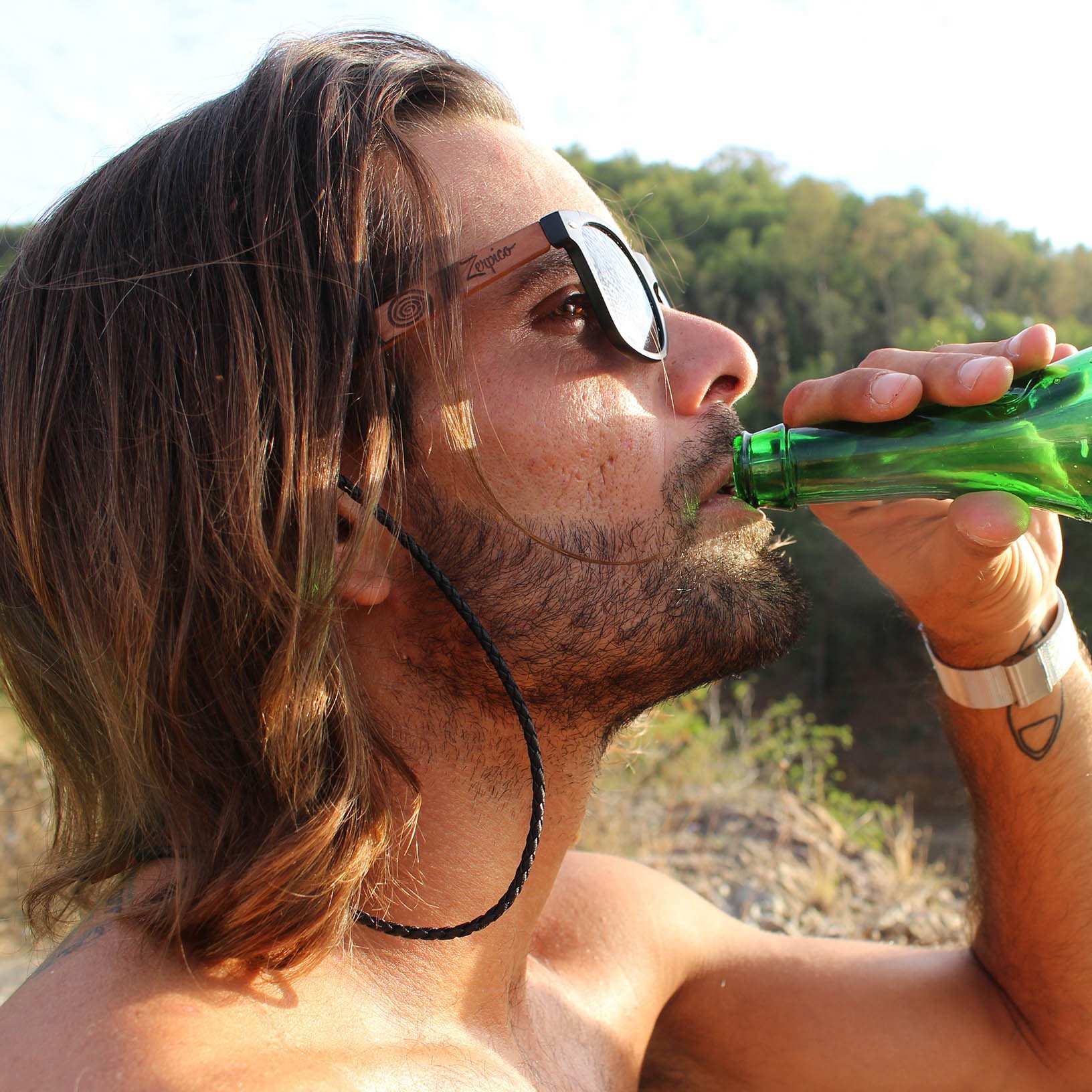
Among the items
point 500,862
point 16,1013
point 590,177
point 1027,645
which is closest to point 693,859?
point 1027,645

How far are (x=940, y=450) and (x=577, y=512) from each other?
687 mm

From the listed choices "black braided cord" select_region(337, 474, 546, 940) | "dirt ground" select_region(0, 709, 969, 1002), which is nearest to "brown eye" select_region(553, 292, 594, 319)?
"black braided cord" select_region(337, 474, 546, 940)

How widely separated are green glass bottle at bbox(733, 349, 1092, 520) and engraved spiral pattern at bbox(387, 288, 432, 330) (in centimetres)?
62

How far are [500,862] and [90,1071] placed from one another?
0.75 m

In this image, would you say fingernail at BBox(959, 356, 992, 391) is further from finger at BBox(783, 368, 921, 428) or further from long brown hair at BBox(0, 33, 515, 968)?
long brown hair at BBox(0, 33, 515, 968)

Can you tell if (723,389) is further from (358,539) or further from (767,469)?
(358,539)

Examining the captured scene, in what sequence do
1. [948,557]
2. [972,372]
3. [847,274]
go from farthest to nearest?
[847,274] < [948,557] < [972,372]

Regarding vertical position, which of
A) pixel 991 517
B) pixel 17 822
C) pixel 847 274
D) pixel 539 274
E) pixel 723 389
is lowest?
pixel 847 274

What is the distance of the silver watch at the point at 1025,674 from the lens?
2037 millimetres

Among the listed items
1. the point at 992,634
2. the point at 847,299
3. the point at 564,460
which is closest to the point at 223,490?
the point at 564,460

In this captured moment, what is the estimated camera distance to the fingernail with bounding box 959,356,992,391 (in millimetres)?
1454

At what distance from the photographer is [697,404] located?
68.3 inches

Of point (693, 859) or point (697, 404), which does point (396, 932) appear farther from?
point (693, 859)

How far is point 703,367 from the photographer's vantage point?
5.77ft
